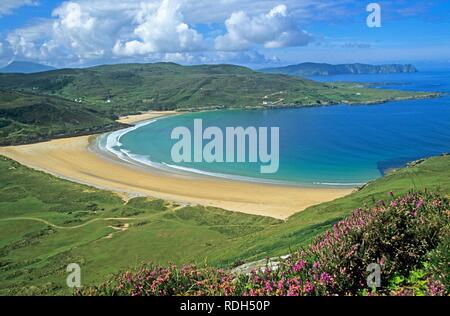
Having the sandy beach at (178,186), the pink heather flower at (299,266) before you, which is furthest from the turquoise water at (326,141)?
the pink heather flower at (299,266)

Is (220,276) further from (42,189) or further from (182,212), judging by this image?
(42,189)

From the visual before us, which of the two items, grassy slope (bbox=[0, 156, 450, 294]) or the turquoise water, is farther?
the turquoise water

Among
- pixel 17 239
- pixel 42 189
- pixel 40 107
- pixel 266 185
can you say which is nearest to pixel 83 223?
pixel 17 239

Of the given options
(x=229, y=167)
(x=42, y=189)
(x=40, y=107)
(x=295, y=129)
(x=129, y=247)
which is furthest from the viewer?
(x=40, y=107)

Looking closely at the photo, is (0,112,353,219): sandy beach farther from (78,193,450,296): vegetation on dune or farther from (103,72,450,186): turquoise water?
(78,193,450,296): vegetation on dune

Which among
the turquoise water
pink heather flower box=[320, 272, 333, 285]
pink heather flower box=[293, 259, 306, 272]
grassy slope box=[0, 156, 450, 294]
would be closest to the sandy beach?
grassy slope box=[0, 156, 450, 294]

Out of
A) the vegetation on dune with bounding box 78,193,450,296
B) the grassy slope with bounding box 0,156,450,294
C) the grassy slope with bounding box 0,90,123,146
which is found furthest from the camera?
the grassy slope with bounding box 0,90,123,146
